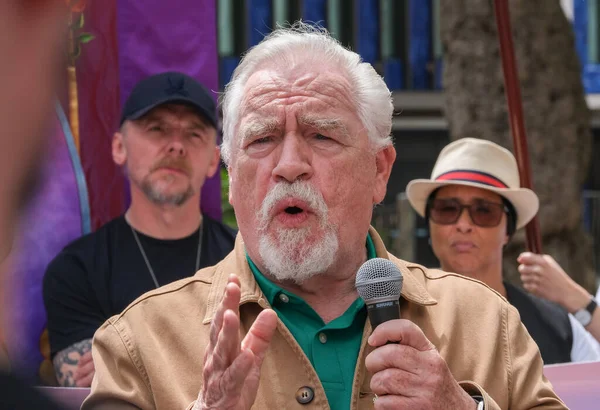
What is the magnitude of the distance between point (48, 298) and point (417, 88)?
57.6ft

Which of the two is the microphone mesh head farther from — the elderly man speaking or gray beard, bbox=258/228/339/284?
gray beard, bbox=258/228/339/284

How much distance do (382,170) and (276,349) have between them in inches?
28.0

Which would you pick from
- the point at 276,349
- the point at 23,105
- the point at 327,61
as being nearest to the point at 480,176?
the point at 327,61

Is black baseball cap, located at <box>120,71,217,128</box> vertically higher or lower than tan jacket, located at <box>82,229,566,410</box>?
higher

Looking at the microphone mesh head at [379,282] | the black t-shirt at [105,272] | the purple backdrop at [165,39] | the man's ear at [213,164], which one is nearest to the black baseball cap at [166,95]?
the man's ear at [213,164]

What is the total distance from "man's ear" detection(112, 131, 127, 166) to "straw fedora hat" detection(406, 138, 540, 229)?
137 cm

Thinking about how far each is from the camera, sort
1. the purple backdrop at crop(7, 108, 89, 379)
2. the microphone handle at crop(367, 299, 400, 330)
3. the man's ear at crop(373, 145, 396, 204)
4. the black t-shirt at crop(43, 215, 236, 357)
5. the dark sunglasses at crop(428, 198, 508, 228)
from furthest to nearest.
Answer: the dark sunglasses at crop(428, 198, 508, 228), the purple backdrop at crop(7, 108, 89, 379), the black t-shirt at crop(43, 215, 236, 357), the man's ear at crop(373, 145, 396, 204), the microphone handle at crop(367, 299, 400, 330)

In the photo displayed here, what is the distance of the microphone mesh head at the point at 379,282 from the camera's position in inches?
79.1

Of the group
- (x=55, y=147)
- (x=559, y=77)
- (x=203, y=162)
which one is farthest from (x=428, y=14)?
(x=55, y=147)

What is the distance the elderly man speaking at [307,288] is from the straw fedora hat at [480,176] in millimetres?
1714

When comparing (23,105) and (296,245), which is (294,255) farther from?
(23,105)

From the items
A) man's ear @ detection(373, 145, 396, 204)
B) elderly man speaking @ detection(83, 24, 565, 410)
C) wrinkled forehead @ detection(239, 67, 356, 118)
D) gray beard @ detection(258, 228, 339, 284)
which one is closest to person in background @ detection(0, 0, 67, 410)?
elderly man speaking @ detection(83, 24, 565, 410)

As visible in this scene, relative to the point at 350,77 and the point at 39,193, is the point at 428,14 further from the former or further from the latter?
the point at 39,193

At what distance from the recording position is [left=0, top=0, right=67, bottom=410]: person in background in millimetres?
808
